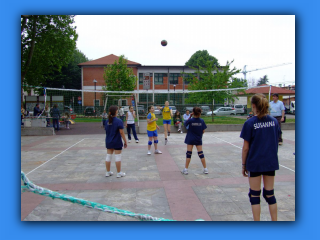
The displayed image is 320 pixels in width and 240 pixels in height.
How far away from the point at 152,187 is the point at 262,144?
2784 millimetres

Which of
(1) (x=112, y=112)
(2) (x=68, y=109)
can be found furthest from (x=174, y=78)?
(1) (x=112, y=112)

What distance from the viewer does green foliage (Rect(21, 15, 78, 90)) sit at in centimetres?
1852

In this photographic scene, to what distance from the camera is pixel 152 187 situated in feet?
18.3

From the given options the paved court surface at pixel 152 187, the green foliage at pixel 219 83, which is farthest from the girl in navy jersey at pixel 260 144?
the green foliage at pixel 219 83

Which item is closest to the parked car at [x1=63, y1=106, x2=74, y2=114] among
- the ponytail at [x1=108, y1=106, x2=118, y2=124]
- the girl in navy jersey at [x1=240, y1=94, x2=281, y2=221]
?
the ponytail at [x1=108, y1=106, x2=118, y2=124]

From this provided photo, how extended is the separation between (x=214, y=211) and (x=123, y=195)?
5.70 feet

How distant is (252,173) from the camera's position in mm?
3510

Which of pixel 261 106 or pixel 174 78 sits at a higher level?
pixel 174 78

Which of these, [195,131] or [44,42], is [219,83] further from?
[195,131]

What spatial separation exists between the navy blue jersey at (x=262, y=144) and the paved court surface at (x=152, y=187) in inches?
38.8

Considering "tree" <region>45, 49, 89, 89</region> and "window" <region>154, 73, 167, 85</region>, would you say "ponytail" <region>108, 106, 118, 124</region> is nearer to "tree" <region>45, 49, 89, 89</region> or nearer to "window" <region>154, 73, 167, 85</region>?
"tree" <region>45, 49, 89, 89</region>

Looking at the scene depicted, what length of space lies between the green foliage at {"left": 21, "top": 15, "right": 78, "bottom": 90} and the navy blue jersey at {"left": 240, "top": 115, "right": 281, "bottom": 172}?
54.3 feet

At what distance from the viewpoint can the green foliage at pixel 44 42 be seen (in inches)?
729
